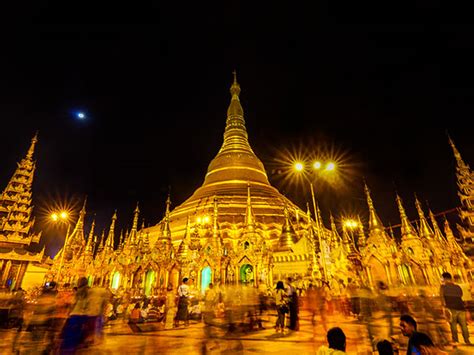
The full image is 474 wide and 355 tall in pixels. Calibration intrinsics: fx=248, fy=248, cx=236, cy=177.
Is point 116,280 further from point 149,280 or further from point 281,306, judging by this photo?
point 281,306

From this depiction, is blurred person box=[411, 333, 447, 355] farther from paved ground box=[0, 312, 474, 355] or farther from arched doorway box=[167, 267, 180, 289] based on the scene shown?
arched doorway box=[167, 267, 180, 289]

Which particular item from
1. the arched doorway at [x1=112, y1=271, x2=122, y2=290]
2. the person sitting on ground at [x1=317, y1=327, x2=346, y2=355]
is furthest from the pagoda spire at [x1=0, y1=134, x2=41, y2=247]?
the person sitting on ground at [x1=317, y1=327, x2=346, y2=355]

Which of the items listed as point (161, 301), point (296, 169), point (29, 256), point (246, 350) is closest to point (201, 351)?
point (246, 350)

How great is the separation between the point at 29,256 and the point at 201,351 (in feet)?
90.5

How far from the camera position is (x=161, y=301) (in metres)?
13.6

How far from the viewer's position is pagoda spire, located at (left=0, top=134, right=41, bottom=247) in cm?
2545

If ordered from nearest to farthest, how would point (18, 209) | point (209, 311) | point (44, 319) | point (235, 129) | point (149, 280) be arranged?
point (44, 319), point (209, 311), point (149, 280), point (18, 209), point (235, 129)

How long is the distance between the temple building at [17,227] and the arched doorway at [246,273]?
20900 mm

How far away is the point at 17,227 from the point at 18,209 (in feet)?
7.17

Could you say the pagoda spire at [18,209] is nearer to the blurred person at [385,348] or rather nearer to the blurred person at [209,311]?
the blurred person at [209,311]

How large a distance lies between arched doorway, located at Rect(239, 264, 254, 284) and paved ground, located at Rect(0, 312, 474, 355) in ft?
30.2

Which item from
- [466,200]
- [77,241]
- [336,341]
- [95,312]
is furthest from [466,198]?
[77,241]

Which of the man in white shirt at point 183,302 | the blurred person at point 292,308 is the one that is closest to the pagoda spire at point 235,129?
the man in white shirt at point 183,302

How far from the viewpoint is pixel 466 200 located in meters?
27.0
